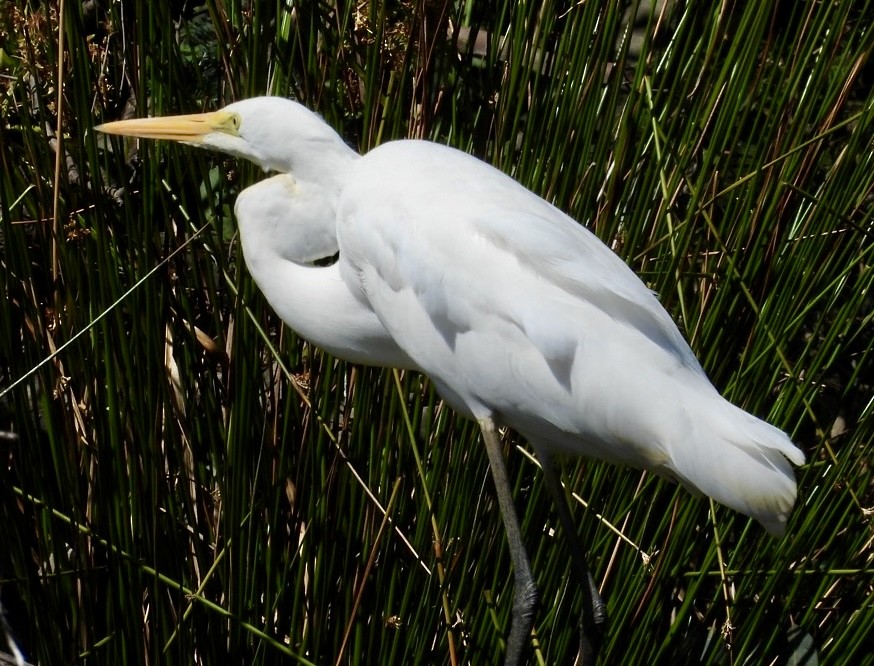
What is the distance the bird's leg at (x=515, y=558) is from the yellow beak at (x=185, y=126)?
1.50 ft

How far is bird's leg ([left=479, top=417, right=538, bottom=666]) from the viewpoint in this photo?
3.99 ft

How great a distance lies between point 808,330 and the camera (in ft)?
Result: 6.23

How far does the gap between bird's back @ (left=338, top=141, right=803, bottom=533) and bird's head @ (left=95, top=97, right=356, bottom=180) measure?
0.06 meters

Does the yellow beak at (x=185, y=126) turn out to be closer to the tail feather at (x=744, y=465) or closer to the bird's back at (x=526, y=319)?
the bird's back at (x=526, y=319)

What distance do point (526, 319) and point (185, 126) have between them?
1.48 feet

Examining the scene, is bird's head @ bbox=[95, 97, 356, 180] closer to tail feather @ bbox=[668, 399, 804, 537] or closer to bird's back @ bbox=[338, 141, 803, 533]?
bird's back @ bbox=[338, 141, 803, 533]

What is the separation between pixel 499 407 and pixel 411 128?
0.42 meters

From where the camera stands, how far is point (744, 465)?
1042 mm

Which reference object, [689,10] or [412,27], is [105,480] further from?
[689,10]

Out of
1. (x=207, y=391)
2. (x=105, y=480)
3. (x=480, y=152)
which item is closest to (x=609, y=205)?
(x=480, y=152)

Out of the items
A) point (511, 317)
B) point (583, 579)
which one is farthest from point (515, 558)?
point (511, 317)

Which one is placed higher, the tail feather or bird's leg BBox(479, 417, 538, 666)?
the tail feather

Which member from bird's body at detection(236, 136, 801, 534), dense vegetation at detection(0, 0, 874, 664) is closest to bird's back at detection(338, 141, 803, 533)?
bird's body at detection(236, 136, 801, 534)

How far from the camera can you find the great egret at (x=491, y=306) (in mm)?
1101
